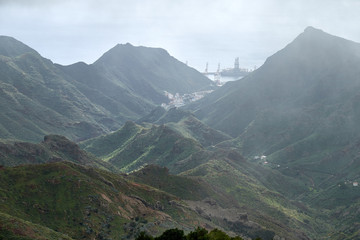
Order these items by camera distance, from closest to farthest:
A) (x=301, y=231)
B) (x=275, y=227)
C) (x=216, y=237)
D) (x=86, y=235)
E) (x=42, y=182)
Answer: (x=216, y=237) → (x=86, y=235) → (x=42, y=182) → (x=275, y=227) → (x=301, y=231)

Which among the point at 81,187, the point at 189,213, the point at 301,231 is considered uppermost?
the point at 81,187

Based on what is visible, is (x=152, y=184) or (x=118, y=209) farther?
(x=152, y=184)

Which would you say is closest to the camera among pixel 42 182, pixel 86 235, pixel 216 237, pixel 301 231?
pixel 216 237

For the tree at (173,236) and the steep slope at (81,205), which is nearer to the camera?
the tree at (173,236)

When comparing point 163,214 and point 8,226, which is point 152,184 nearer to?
point 163,214

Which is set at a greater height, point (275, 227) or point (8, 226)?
point (8, 226)

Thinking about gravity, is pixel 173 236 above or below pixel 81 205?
above

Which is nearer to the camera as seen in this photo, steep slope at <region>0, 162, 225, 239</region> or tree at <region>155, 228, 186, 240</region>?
tree at <region>155, 228, 186, 240</region>

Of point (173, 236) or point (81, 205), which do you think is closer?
point (173, 236)

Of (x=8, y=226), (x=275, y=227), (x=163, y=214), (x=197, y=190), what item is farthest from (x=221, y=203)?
(x=8, y=226)
